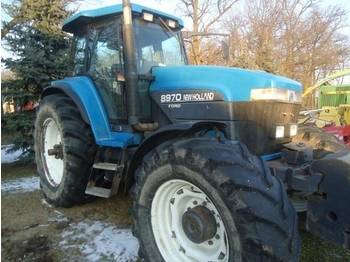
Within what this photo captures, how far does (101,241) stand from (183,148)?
1.55 metres

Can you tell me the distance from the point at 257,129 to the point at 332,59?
1162 inches

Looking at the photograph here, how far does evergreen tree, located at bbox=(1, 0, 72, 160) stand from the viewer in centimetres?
643

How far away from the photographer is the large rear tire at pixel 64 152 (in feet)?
11.7

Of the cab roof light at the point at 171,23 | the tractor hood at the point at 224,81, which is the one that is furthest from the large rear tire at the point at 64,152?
the cab roof light at the point at 171,23

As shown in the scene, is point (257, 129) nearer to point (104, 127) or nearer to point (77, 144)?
point (104, 127)

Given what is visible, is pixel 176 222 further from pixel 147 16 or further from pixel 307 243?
pixel 147 16

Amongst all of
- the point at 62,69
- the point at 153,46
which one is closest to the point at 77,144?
the point at 153,46

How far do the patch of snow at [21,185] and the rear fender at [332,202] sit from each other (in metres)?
4.46

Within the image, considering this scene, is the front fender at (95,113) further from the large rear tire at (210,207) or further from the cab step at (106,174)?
the large rear tire at (210,207)

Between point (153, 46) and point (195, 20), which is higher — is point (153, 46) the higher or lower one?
the lower one

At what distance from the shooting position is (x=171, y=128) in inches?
92.8

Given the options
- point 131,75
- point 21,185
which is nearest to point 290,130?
point 131,75

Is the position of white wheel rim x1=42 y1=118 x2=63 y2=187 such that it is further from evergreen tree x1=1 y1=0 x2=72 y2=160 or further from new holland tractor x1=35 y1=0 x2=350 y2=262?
evergreen tree x1=1 y1=0 x2=72 y2=160

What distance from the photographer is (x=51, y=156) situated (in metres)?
4.34
